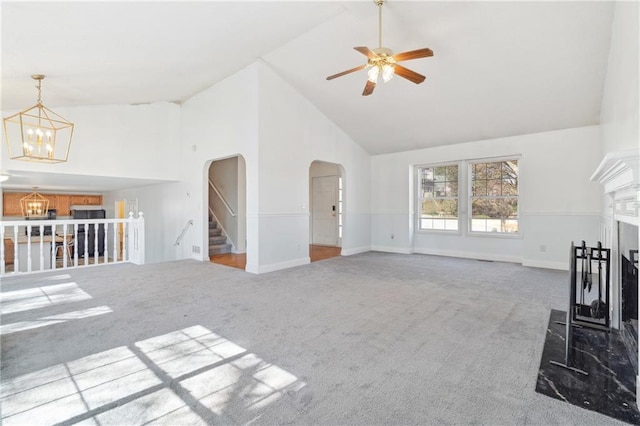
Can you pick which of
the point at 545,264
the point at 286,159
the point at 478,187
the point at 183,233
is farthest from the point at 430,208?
the point at 183,233

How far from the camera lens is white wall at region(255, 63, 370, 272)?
534 centimetres

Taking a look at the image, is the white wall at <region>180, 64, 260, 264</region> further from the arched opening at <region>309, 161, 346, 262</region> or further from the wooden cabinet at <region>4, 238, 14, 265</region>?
the wooden cabinet at <region>4, 238, 14, 265</region>

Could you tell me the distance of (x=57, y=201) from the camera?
10.1m

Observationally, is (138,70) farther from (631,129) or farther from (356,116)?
(631,129)

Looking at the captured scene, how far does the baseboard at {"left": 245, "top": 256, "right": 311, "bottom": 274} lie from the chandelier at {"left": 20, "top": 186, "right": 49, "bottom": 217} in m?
8.08

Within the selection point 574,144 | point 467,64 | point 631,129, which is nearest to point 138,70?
point 467,64

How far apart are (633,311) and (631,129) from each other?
1.50m

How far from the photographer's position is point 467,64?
4.49 metres

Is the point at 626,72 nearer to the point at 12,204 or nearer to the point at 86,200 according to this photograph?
the point at 12,204

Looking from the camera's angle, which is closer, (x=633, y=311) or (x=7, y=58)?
(x=633, y=311)

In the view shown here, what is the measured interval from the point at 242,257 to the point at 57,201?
7.65 meters

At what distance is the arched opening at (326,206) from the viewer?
27.7ft

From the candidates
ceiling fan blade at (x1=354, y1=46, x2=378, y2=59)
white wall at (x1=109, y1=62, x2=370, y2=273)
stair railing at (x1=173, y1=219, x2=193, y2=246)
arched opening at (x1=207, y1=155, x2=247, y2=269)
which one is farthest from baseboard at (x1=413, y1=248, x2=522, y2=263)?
stair railing at (x1=173, y1=219, x2=193, y2=246)

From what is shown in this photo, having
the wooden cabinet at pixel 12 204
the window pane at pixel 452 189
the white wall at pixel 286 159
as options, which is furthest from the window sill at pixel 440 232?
the wooden cabinet at pixel 12 204
